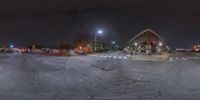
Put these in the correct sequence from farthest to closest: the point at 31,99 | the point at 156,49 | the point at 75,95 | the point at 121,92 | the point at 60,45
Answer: the point at 60,45 < the point at 156,49 < the point at 121,92 < the point at 75,95 < the point at 31,99

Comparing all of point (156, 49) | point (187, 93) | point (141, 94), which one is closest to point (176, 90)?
point (187, 93)

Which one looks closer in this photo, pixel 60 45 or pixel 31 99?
pixel 31 99

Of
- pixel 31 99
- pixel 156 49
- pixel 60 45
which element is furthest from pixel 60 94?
pixel 60 45

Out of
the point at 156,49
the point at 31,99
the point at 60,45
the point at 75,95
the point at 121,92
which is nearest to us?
the point at 31,99

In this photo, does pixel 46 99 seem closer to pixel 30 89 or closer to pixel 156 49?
pixel 30 89

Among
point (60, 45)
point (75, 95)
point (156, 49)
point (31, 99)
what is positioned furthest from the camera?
point (60, 45)

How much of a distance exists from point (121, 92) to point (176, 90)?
7.38 ft

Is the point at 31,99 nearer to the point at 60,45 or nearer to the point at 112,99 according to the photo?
the point at 112,99

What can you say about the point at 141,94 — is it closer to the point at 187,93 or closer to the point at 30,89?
the point at 187,93

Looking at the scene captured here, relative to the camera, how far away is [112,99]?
38.1 feet

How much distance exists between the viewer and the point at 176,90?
45.7 ft

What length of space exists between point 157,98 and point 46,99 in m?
3.63

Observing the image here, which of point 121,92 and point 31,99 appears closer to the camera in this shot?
point 31,99

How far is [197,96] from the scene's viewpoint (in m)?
12.1
